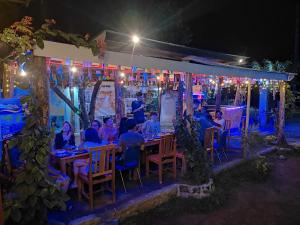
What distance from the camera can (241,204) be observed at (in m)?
5.38

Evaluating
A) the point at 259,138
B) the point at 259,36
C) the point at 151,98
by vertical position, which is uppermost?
the point at 259,36

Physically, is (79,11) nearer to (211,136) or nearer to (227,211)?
(211,136)

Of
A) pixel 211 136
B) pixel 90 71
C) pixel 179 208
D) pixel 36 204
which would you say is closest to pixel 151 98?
pixel 90 71

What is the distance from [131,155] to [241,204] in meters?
2.29

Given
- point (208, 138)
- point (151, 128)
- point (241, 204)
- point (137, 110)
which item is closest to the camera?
point (241, 204)

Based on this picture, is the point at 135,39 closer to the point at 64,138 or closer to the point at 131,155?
the point at 64,138

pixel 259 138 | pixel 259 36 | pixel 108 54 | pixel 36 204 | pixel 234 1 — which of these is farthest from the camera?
pixel 259 36

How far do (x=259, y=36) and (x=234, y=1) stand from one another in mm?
4074

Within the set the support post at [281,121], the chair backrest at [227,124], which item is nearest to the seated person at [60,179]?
the chair backrest at [227,124]

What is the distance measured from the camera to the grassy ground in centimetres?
476

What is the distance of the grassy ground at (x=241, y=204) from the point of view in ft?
15.6

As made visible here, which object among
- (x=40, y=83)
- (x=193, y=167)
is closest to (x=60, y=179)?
(x=40, y=83)

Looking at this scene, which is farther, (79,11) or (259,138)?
(79,11)

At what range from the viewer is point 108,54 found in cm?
465
